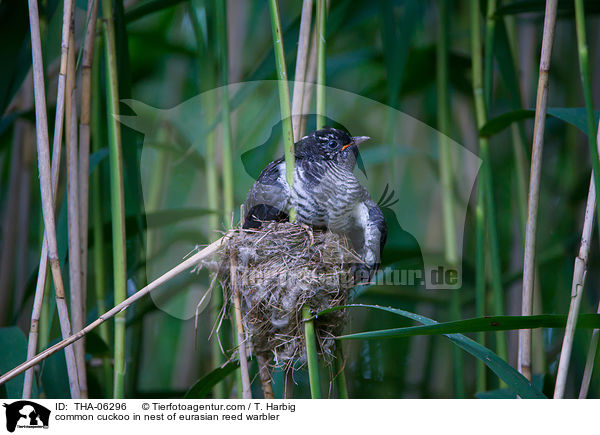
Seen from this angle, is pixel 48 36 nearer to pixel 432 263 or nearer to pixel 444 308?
pixel 432 263

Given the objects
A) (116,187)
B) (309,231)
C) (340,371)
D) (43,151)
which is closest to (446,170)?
(309,231)

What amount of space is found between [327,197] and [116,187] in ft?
1.26

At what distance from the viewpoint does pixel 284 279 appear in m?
0.78

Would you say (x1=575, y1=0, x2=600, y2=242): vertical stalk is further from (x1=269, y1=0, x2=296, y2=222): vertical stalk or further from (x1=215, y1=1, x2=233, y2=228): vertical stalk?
(x1=215, y1=1, x2=233, y2=228): vertical stalk

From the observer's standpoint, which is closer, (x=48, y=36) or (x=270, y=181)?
(x=270, y=181)

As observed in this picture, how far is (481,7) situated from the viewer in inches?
39.2

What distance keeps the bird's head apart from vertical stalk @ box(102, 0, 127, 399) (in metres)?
0.34

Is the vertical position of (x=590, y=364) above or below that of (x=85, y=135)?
below

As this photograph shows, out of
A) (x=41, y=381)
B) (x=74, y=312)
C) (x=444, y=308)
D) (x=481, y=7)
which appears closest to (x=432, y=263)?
(x=444, y=308)

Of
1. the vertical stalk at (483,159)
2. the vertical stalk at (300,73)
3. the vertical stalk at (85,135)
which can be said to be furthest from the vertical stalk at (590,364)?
the vertical stalk at (85,135)

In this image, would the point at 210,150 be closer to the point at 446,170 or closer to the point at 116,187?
the point at 116,187

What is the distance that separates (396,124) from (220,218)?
39 cm

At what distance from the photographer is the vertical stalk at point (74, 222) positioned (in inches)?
33.7

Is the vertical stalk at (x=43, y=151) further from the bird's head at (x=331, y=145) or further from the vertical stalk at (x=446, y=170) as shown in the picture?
the vertical stalk at (x=446, y=170)
